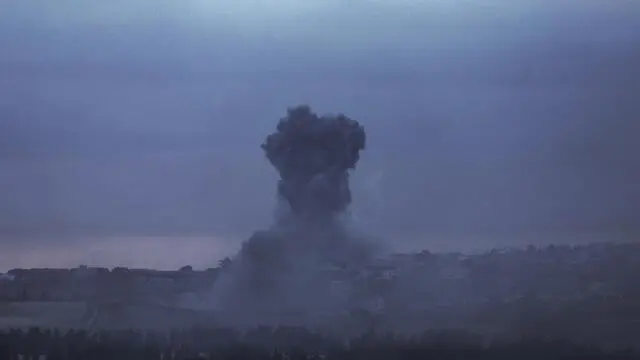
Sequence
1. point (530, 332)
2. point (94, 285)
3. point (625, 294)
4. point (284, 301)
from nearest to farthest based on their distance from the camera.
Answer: point (530, 332)
point (625, 294)
point (94, 285)
point (284, 301)

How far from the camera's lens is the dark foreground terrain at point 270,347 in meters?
72.6

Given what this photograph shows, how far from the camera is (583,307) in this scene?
81.6m

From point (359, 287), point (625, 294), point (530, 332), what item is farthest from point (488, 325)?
point (359, 287)

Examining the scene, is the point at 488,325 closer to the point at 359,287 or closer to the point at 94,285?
the point at 359,287

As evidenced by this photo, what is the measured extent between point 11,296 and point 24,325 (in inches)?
260

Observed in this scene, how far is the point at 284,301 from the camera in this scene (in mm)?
97250

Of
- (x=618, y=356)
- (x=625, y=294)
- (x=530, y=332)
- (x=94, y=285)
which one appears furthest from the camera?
(x=94, y=285)

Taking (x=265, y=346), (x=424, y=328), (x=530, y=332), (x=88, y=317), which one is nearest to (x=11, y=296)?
(x=88, y=317)

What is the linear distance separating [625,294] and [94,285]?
30.7 meters

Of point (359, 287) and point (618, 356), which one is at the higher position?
point (359, 287)

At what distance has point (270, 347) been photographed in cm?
7606

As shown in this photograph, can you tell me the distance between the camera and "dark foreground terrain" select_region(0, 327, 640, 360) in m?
72.6

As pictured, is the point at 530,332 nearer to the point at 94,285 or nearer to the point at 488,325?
the point at 488,325

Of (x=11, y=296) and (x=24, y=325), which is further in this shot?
(x=11, y=296)
